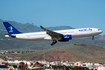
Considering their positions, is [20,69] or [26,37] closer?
[26,37]

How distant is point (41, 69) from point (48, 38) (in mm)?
56725

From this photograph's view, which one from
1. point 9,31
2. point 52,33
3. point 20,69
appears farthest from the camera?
point 20,69

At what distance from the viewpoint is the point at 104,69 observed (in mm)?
128750

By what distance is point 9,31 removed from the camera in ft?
239

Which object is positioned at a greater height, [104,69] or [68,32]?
[68,32]

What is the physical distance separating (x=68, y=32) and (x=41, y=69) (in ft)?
192

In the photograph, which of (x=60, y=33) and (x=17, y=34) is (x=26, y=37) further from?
(x=60, y=33)

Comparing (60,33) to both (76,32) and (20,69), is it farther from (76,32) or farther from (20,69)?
(20,69)

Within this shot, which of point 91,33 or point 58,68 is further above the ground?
point 91,33

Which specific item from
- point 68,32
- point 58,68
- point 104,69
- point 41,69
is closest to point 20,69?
point 41,69

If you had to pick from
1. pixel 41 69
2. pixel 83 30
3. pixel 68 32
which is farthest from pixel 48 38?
pixel 41 69

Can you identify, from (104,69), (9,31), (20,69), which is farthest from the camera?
(104,69)

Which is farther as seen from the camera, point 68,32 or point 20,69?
point 20,69

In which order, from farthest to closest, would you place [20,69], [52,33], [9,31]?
[20,69] < [9,31] < [52,33]
